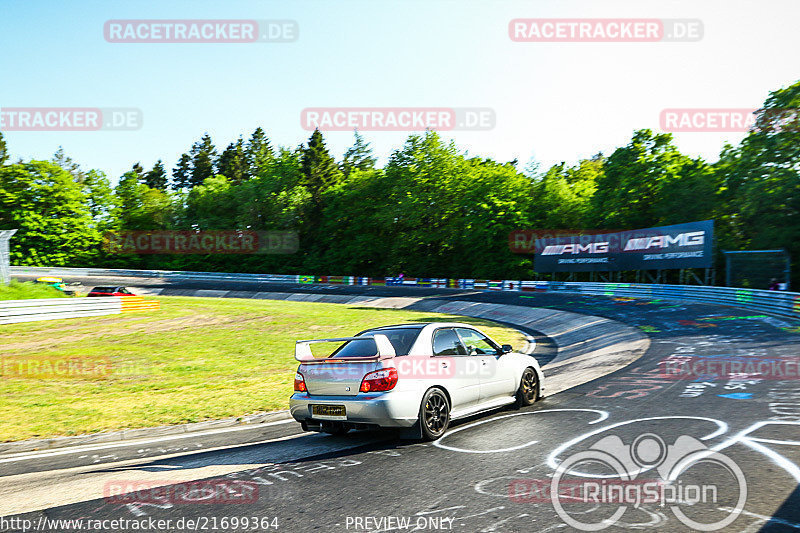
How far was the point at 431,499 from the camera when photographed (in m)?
5.00

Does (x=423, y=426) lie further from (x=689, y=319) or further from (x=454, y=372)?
(x=689, y=319)

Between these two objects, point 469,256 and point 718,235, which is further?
point 469,256

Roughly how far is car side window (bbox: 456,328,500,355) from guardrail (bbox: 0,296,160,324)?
20976mm

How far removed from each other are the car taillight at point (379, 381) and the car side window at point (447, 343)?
0.98 metres

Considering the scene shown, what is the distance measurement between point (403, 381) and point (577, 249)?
36.4m

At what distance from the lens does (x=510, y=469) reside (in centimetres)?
579

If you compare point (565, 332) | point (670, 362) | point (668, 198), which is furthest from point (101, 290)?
point (668, 198)

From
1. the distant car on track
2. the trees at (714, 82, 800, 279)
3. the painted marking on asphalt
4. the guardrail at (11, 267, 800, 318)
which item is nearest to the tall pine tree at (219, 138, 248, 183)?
the guardrail at (11, 267, 800, 318)

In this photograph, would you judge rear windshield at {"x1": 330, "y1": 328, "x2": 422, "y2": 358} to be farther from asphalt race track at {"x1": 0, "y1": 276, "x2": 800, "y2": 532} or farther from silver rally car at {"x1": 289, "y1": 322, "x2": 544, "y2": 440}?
asphalt race track at {"x1": 0, "y1": 276, "x2": 800, "y2": 532}

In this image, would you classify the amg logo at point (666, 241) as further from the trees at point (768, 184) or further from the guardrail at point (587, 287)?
→ the trees at point (768, 184)

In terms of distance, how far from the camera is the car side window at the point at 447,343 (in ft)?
26.5

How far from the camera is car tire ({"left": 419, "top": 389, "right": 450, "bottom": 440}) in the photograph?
720 cm

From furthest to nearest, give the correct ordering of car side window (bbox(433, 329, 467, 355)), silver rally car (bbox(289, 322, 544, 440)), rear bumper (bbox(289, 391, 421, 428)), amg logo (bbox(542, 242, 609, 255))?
amg logo (bbox(542, 242, 609, 255))
car side window (bbox(433, 329, 467, 355))
silver rally car (bbox(289, 322, 544, 440))
rear bumper (bbox(289, 391, 421, 428))

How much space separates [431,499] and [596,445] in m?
2.55
